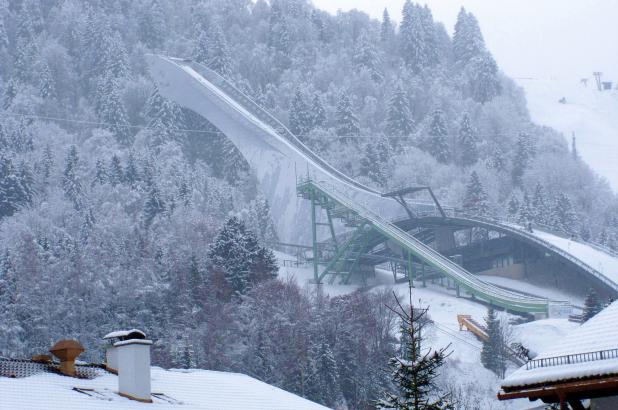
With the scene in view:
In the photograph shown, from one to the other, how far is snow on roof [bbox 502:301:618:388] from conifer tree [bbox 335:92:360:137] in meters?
92.8

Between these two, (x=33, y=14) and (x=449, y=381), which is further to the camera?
(x=33, y=14)

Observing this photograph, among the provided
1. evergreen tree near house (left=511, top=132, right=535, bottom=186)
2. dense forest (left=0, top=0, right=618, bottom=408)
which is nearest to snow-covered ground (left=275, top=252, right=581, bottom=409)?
dense forest (left=0, top=0, right=618, bottom=408)

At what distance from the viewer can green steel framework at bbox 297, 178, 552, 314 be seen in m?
62.6

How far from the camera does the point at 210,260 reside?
56.4 meters

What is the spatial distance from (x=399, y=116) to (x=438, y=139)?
5.42 m

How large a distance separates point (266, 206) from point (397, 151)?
21.8 metres

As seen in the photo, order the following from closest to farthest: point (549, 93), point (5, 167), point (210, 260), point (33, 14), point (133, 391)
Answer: point (133, 391) → point (210, 260) → point (5, 167) → point (33, 14) → point (549, 93)

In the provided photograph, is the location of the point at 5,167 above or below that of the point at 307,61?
below

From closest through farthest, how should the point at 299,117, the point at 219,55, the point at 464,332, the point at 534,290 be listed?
the point at 464,332
the point at 534,290
the point at 299,117
the point at 219,55

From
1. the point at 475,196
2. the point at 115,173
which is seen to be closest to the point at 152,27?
the point at 115,173

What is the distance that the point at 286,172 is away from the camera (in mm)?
84750

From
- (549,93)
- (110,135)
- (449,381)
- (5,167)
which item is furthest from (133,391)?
(549,93)

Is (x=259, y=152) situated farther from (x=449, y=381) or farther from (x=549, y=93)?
(x=549, y=93)

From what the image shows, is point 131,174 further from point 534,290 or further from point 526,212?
point 534,290
